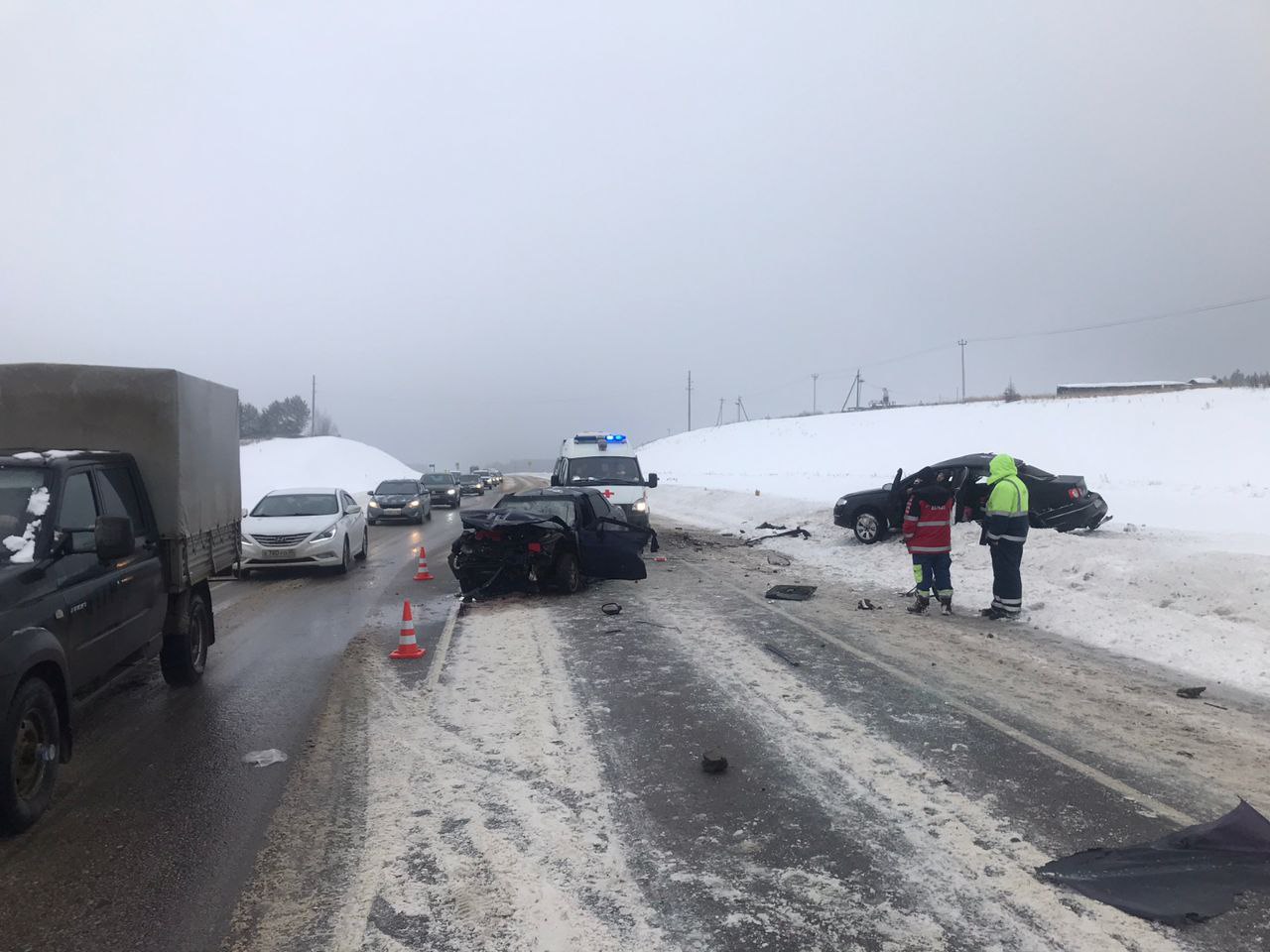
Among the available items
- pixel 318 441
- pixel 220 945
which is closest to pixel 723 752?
pixel 220 945

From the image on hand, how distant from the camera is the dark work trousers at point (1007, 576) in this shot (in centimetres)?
980

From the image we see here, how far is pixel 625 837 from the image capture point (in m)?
4.11

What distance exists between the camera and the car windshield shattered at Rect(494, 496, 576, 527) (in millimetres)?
12047

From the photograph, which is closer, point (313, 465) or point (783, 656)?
point (783, 656)

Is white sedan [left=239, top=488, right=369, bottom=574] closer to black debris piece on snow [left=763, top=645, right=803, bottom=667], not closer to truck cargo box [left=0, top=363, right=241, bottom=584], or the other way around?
truck cargo box [left=0, top=363, right=241, bottom=584]

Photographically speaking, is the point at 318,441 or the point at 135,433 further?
the point at 318,441

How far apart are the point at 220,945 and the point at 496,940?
3.59 ft

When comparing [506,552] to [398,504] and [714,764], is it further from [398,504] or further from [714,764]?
[398,504]

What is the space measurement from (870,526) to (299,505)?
445 inches

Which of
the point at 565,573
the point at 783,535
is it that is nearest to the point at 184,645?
the point at 565,573

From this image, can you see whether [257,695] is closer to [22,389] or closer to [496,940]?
[22,389]

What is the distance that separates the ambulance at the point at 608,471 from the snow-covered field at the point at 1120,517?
3355 millimetres

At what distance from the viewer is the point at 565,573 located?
455 inches

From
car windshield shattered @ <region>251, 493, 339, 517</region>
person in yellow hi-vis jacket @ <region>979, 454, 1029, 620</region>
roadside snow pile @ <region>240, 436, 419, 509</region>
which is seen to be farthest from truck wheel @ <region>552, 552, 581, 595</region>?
roadside snow pile @ <region>240, 436, 419, 509</region>
